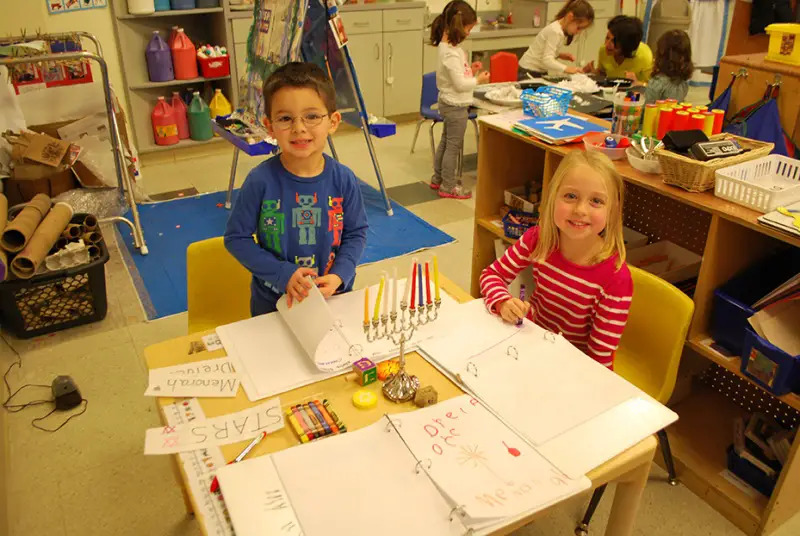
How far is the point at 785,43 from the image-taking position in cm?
184

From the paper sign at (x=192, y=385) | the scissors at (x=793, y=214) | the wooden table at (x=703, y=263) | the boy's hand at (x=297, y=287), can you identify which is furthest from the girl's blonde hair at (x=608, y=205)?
the paper sign at (x=192, y=385)

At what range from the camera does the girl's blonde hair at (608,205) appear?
1.55 meters

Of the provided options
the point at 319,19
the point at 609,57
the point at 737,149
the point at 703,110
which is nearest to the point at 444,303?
the point at 737,149

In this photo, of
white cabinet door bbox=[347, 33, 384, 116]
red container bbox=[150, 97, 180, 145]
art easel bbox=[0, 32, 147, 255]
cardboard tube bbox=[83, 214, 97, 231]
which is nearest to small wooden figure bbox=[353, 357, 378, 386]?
cardboard tube bbox=[83, 214, 97, 231]

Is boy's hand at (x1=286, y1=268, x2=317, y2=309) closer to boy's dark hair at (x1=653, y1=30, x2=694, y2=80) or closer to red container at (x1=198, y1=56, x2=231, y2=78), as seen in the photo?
boy's dark hair at (x1=653, y1=30, x2=694, y2=80)

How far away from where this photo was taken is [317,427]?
118cm

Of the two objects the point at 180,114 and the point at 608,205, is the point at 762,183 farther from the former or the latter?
the point at 180,114

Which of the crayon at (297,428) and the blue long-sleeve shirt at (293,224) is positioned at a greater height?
the blue long-sleeve shirt at (293,224)

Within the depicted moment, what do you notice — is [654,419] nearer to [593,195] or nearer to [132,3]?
[593,195]

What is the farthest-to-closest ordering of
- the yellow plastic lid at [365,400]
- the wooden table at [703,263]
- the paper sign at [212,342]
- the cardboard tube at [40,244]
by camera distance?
the cardboard tube at [40,244]
the wooden table at [703,263]
the paper sign at [212,342]
the yellow plastic lid at [365,400]

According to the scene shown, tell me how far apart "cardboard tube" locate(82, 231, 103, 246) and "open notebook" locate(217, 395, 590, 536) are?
2080mm

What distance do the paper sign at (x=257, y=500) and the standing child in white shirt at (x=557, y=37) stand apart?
159 inches

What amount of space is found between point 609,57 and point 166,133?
319 centimetres

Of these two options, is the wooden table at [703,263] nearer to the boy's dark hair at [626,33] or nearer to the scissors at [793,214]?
the scissors at [793,214]
